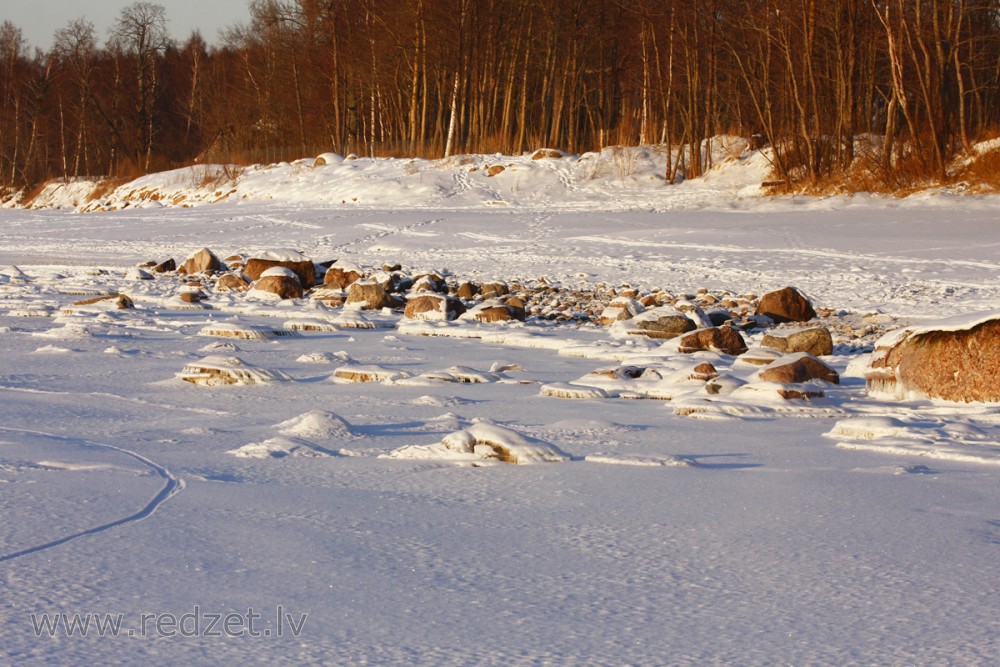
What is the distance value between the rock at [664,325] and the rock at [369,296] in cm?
333

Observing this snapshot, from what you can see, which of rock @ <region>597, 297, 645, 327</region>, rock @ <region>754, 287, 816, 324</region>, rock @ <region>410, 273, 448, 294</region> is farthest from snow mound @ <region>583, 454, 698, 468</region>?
rock @ <region>410, 273, 448, 294</region>

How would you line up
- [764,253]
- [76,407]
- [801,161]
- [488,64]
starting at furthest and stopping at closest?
[488,64]
[801,161]
[764,253]
[76,407]

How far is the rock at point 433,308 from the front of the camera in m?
10.6

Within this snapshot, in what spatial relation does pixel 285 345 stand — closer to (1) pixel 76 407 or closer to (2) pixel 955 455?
(1) pixel 76 407

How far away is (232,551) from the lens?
111 inches

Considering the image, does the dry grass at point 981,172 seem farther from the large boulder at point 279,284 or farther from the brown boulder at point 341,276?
the large boulder at point 279,284

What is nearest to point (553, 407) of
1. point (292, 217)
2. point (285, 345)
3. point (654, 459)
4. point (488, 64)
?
point (654, 459)

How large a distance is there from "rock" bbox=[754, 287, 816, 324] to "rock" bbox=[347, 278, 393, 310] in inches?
159

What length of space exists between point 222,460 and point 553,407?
80.6 inches

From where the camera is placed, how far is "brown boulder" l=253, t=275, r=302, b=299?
12773 mm

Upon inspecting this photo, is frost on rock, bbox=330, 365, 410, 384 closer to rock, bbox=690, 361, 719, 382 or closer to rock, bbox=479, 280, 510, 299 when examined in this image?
rock, bbox=690, 361, 719, 382

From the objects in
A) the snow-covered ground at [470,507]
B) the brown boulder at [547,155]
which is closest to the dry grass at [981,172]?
the snow-covered ground at [470,507]

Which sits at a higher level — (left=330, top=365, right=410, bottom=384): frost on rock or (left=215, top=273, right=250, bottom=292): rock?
(left=215, top=273, right=250, bottom=292): rock

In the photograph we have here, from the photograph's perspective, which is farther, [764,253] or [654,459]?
[764,253]
